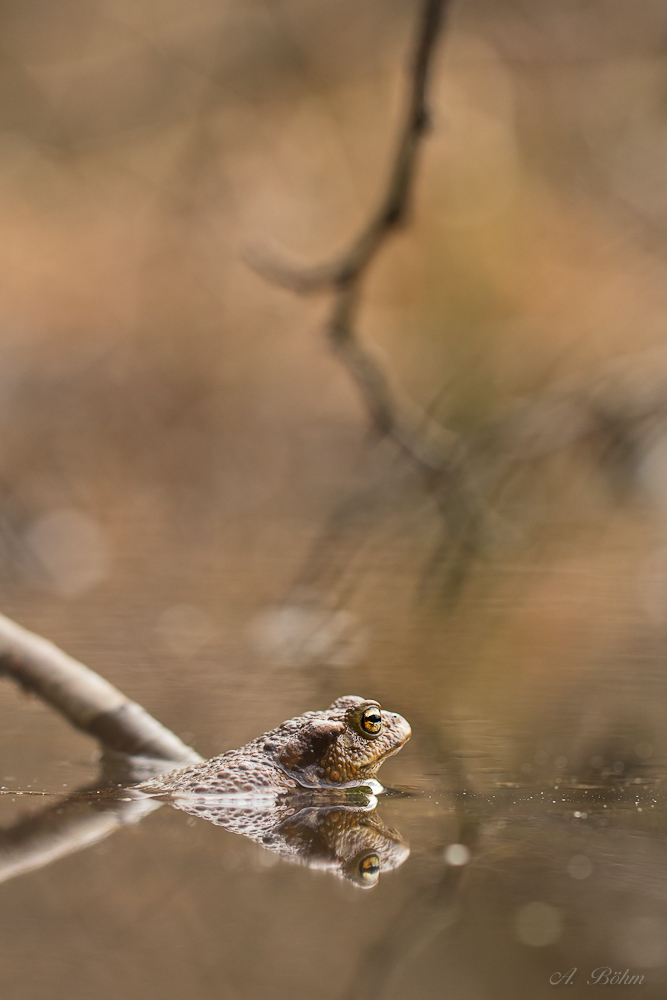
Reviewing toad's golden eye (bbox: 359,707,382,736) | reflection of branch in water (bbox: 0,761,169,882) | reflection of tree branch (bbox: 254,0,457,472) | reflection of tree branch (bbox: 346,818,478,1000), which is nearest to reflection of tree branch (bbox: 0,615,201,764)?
reflection of branch in water (bbox: 0,761,169,882)

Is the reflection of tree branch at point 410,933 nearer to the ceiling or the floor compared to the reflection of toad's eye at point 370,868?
nearer to the ceiling

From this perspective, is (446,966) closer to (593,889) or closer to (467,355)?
(593,889)

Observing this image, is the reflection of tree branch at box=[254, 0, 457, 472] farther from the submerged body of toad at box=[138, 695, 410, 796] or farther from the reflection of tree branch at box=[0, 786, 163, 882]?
the reflection of tree branch at box=[0, 786, 163, 882]

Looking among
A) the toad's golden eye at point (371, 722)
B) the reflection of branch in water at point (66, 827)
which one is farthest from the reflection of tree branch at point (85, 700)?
the toad's golden eye at point (371, 722)

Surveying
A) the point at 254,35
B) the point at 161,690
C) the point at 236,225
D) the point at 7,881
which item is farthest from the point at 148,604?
the point at 254,35

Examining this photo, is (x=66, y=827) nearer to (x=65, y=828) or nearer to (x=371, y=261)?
(x=65, y=828)

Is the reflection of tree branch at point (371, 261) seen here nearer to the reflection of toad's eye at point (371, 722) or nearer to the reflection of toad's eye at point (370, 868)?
the reflection of toad's eye at point (371, 722)
